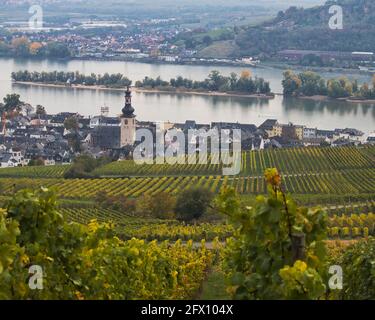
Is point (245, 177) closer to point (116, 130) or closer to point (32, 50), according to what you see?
point (116, 130)

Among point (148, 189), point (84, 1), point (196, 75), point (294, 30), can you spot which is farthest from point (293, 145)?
point (84, 1)

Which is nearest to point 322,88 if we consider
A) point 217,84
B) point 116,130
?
point 217,84

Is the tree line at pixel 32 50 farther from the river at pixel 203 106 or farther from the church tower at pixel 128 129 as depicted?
the church tower at pixel 128 129

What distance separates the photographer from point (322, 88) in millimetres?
20422

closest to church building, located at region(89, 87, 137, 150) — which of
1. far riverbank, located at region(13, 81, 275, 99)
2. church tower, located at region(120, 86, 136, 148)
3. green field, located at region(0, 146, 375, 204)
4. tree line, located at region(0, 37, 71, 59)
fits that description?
church tower, located at region(120, 86, 136, 148)

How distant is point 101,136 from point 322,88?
7.62m

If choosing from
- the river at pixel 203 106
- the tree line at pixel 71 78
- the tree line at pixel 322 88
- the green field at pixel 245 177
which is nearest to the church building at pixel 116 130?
the river at pixel 203 106

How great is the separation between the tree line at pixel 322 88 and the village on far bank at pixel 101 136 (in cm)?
456

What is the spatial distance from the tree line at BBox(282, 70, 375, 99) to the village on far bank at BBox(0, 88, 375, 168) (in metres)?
4.56

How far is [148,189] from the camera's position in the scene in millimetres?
9672

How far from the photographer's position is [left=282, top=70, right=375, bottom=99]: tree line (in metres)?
20.0
